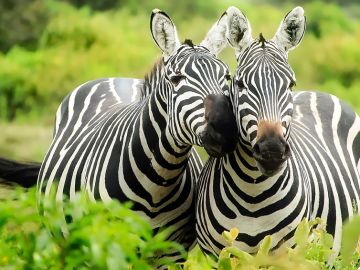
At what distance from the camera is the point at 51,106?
18.3 m

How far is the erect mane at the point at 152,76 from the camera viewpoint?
6035 mm

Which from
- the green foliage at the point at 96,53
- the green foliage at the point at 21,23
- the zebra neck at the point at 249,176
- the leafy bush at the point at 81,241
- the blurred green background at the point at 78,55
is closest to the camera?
the leafy bush at the point at 81,241

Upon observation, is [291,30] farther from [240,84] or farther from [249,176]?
[249,176]

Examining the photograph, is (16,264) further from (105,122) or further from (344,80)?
(344,80)

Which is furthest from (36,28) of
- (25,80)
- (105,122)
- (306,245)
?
(306,245)

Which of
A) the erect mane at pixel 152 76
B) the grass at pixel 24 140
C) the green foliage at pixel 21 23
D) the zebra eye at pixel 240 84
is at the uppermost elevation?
the zebra eye at pixel 240 84

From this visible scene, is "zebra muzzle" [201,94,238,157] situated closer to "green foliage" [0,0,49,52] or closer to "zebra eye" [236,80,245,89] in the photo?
"zebra eye" [236,80,245,89]

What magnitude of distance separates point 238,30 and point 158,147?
0.78m

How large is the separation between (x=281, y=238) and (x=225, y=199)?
0.37 m

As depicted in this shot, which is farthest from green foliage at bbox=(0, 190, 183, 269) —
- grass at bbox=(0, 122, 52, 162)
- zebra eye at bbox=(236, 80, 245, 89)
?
grass at bbox=(0, 122, 52, 162)

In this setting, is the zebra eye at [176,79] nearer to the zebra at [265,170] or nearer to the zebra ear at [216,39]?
the zebra at [265,170]

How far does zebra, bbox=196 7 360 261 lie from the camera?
4934 mm

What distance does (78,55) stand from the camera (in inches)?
819

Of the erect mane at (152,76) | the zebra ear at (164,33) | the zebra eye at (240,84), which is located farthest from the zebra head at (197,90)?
the erect mane at (152,76)
